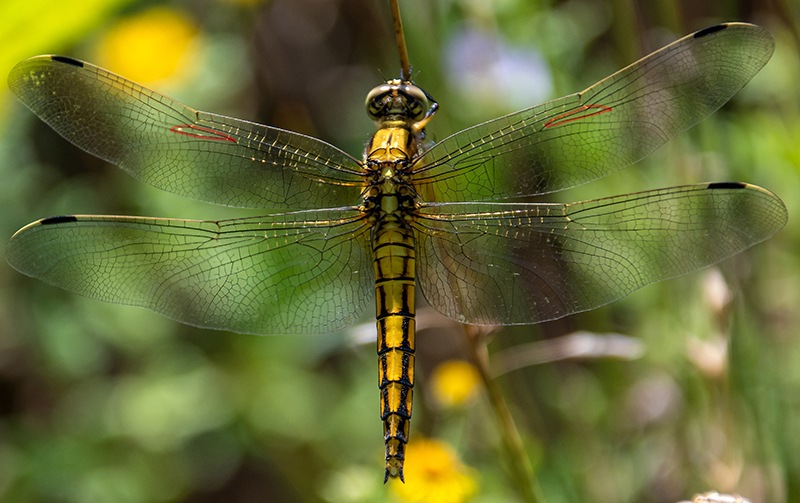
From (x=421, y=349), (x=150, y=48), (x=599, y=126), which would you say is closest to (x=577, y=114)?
(x=599, y=126)

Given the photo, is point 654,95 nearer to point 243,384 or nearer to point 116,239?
point 116,239

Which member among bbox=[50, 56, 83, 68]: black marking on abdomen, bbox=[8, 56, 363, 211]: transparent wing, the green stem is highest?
bbox=[50, 56, 83, 68]: black marking on abdomen

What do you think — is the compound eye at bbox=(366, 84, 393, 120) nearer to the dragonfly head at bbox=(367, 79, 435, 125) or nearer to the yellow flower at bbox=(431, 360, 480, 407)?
the dragonfly head at bbox=(367, 79, 435, 125)

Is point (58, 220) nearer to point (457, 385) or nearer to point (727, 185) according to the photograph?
point (457, 385)

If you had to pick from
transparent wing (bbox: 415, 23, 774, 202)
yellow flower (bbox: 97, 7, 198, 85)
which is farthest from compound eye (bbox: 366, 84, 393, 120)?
yellow flower (bbox: 97, 7, 198, 85)

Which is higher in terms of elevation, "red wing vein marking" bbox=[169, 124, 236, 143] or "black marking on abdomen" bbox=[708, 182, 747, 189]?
"red wing vein marking" bbox=[169, 124, 236, 143]

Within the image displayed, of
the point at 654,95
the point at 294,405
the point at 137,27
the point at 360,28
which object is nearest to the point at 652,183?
the point at 654,95
